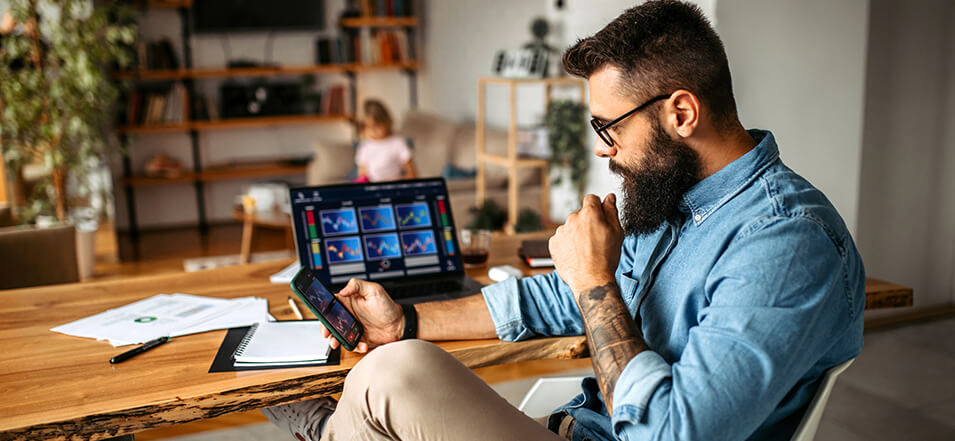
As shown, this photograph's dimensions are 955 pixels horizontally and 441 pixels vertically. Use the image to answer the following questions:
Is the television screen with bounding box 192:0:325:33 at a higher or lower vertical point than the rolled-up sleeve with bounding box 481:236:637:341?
higher

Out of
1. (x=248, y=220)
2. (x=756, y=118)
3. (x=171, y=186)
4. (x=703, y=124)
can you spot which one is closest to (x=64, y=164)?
(x=248, y=220)

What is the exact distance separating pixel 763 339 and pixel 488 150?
12.7ft

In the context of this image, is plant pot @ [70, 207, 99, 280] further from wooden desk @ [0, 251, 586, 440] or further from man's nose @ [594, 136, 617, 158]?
man's nose @ [594, 136, 617, 158]

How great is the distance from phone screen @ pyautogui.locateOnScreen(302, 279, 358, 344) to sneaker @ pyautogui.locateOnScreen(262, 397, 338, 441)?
20 cm

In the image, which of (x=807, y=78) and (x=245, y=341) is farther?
(x=807, y=78)

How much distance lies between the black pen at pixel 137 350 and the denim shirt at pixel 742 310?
81 centimetres

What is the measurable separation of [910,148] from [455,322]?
9.39 feet

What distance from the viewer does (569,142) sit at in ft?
13.3

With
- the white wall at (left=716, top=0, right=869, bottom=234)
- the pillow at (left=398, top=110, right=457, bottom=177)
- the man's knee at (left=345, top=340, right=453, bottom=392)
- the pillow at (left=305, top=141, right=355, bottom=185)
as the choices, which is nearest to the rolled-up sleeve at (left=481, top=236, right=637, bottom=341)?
the man's knee at (left=345, top=340, right=453, bottom=392)

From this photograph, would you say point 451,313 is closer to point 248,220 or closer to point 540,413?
point 540,413

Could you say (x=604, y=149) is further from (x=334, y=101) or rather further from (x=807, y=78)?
(x=334, y=101)

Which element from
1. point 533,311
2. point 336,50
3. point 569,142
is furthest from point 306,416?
point 336,50

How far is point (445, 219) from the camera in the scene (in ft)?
6.11

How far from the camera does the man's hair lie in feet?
3.89
